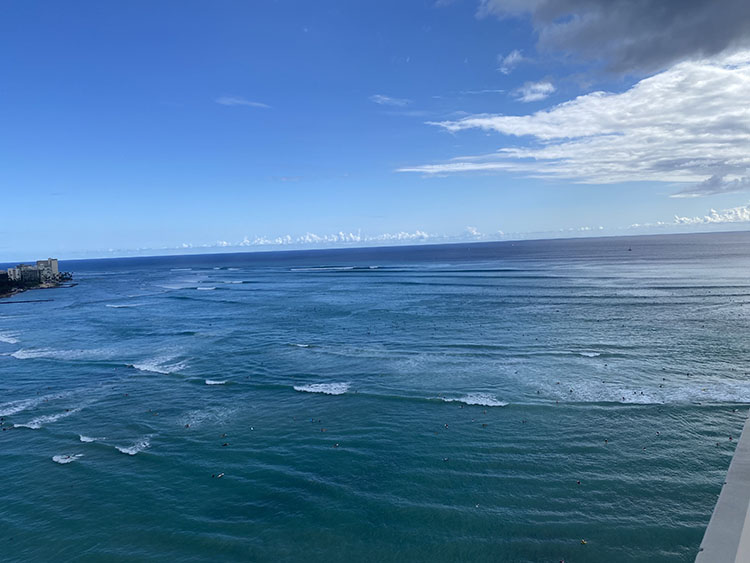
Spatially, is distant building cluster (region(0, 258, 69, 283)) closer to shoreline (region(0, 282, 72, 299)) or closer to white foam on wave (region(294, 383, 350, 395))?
shoreline (region(0, 282, 72, 299))

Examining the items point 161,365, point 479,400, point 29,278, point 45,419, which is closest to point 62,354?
point 161,365

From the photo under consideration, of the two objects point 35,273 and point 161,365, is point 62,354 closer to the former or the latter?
point 161,365

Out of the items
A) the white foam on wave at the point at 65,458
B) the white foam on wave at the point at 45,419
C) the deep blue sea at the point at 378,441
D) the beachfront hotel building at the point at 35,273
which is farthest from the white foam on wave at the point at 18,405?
the beachfront hotel building at the point at 35,273

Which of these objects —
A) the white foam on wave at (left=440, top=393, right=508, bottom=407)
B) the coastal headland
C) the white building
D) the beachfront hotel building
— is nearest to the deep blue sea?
the white foam on wave at (left=440, top=393, right=508, bottom=407)

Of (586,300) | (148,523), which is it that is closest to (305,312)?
(586,300)

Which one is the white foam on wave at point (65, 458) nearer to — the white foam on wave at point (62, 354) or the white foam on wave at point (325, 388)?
the white foam on wave at point (325, 388)
